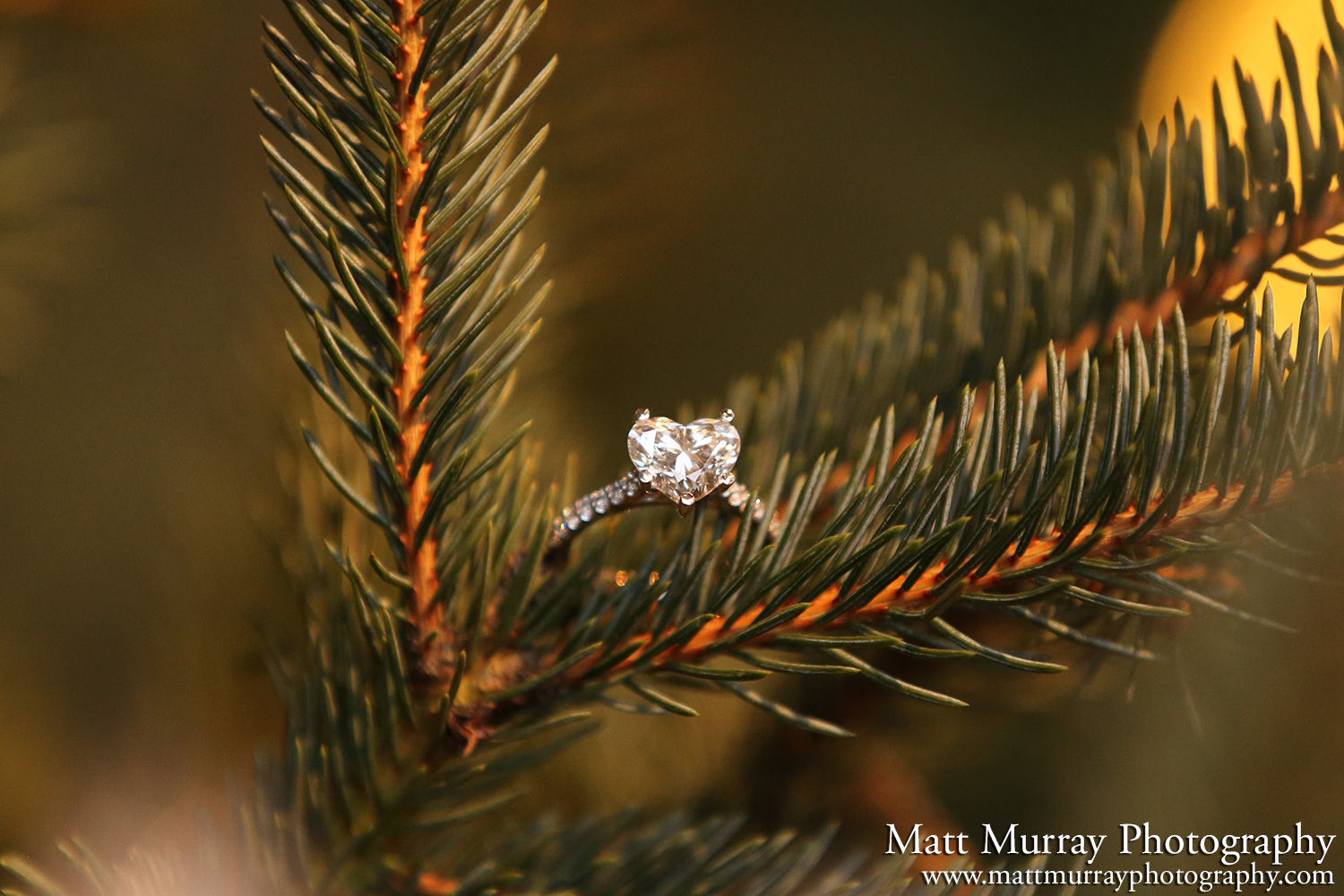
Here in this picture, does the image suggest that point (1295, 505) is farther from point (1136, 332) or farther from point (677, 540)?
point (677, 540)

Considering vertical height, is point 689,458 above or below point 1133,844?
above

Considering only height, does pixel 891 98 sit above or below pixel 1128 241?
above

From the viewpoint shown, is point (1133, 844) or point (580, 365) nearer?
point (1133, 844)

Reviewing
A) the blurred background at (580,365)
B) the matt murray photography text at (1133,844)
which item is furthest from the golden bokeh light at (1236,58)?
the matt murray photography text at (1133,844)

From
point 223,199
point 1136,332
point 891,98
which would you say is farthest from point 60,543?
point 891,98

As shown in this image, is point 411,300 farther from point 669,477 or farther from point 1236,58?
point 1236,58

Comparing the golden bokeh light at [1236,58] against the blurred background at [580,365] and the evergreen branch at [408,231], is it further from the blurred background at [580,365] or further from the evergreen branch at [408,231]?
the evergreen branch at [408,231]

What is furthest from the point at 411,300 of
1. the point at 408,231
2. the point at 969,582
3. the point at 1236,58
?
the point at 1236,58
